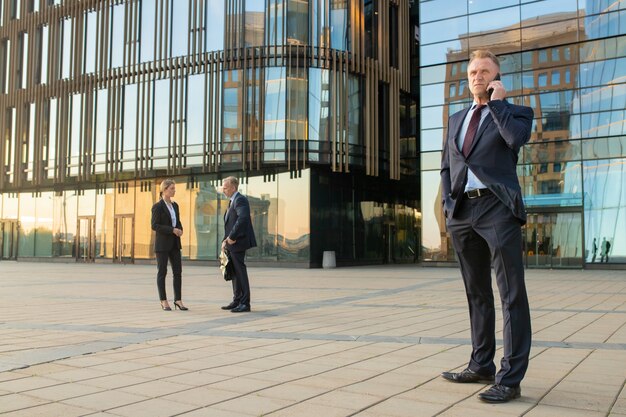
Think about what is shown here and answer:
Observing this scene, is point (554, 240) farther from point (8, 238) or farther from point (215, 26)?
point (8, 238)

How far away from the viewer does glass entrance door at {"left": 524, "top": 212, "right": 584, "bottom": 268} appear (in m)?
22.7

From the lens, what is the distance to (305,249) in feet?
82.2

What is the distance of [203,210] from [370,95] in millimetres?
9364

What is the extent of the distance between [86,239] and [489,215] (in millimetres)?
30979

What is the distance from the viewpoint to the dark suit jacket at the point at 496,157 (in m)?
3.60

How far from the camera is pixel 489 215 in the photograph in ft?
12.1

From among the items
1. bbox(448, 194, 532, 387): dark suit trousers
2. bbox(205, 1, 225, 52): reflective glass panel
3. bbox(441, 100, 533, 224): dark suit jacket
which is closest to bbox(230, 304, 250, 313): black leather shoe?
bbox(448, 194, 532, 387): dark suit trousers

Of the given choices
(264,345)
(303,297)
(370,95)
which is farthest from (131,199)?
(264,345)

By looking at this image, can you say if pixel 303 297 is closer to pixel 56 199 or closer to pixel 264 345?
pixel 264 345

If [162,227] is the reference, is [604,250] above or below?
below

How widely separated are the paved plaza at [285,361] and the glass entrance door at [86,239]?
2339 centimetres

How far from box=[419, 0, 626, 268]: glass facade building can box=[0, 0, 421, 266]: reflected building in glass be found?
3.85 metres

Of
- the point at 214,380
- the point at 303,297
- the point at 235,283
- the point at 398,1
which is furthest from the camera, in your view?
the point at 398,1

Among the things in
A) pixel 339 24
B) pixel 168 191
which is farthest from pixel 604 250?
pixel 168 191
